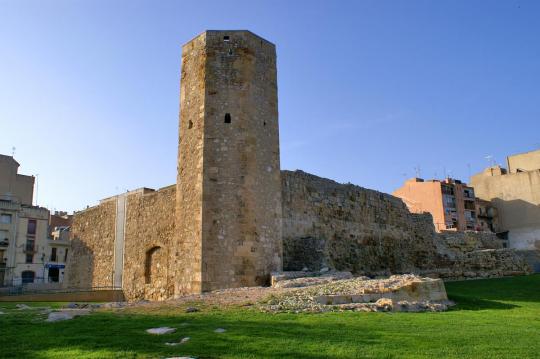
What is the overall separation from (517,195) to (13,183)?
51.8 metres

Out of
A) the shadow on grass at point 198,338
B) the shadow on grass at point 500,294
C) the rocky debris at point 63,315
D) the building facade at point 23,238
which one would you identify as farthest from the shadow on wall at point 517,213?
the rocky debris at point 63,315

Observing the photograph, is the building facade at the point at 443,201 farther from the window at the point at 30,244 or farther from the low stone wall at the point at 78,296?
the low stone wall at the point at 78,296

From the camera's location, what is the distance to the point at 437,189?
56.3m

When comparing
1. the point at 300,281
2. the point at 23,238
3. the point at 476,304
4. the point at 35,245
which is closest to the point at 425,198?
the point at 35,245

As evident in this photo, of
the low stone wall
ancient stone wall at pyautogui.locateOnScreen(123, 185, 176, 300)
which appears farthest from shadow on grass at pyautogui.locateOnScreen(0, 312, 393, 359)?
the low stone wall

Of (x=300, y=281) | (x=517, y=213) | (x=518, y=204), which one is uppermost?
(x=518, y=204)

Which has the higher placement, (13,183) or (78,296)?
(13,183)

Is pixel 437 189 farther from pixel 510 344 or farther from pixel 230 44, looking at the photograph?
pixel 510 344

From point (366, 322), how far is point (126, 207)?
1443 centimetres

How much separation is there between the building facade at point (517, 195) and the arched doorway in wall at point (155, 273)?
146 feet

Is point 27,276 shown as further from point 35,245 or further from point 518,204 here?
point 518,204

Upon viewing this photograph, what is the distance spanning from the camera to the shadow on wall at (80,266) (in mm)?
22156

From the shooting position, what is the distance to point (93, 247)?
22.3 meters

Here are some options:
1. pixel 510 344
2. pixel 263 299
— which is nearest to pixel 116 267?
pixel 263 299
